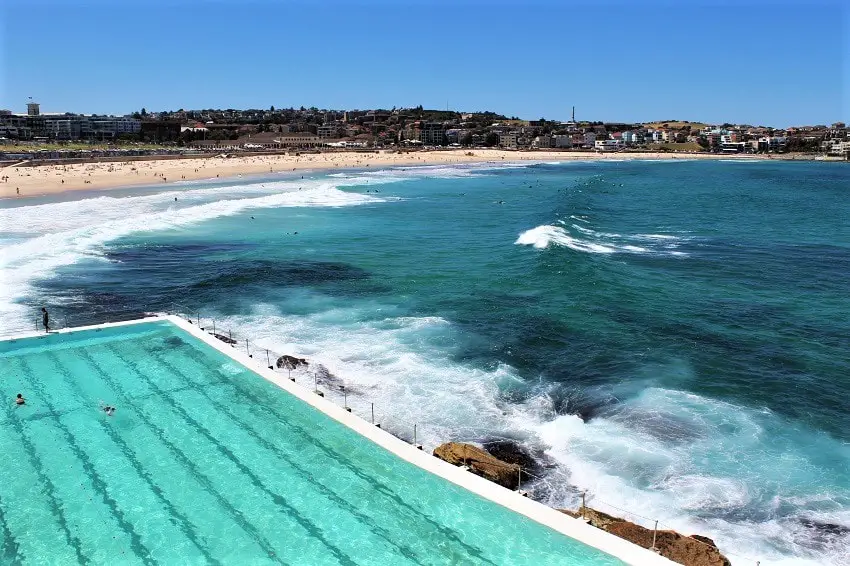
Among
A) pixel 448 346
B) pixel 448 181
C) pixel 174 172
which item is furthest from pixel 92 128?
pixel 448 346

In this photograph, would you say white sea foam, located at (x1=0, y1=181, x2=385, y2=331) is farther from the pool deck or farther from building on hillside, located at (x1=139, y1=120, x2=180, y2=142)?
building on hillside, located at (x1=139, y1=120, x2=180, y2=142)

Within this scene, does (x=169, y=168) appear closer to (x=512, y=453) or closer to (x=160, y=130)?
(x=512, y=453)

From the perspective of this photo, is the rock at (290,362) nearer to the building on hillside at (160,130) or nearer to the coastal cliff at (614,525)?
the coastal cliff at (614,525)

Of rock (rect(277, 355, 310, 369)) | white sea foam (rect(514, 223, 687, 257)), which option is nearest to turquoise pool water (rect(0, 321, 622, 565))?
rock (rect(277, 355, 310, 369))

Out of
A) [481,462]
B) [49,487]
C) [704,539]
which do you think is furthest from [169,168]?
[704,539]

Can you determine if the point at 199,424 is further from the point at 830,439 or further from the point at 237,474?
the point at 830,439
